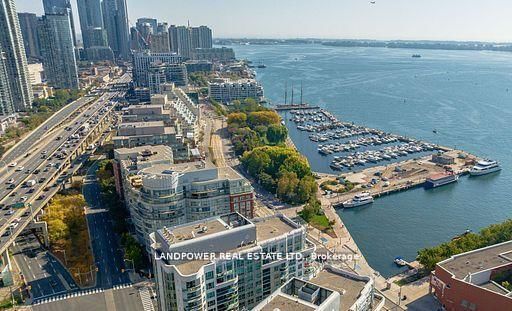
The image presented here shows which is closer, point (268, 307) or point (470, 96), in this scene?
point (268, 307)

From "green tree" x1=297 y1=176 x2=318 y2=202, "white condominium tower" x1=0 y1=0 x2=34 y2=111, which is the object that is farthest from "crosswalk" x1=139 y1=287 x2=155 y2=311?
"white condominium tower" x1=0 y1=0 x2=34 y2=111

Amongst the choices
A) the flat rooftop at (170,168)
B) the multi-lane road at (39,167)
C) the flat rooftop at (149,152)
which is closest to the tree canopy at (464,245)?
the flat rooftop at (170,168)

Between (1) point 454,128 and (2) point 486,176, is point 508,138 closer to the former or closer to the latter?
(1) point 454,128

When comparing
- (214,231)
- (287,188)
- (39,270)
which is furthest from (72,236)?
(287,188)

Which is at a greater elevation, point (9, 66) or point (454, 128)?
point (9, 66)

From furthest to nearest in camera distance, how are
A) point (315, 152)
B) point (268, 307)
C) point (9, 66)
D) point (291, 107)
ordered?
point (291, 107), point (9, 66), point (315, 152), point (268, 307)

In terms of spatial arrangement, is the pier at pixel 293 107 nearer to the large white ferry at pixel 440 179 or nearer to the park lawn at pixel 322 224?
the large white ferry at pixel 440 179

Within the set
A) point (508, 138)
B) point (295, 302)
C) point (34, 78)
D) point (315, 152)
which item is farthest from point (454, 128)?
point (34, 78)
